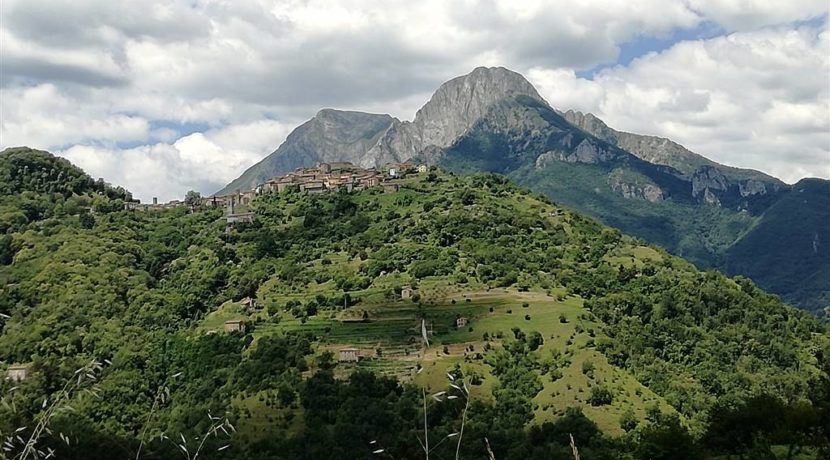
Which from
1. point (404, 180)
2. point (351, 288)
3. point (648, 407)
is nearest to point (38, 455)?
point (648, 407)

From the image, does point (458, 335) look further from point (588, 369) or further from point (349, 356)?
point (588, 369)

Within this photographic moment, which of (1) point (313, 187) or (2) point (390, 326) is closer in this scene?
(2) point (390, 326)

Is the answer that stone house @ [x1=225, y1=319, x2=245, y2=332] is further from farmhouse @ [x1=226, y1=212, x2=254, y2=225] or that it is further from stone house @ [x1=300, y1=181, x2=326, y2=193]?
stone house @ [x1=300, y1=181, x2=326, y2=193]

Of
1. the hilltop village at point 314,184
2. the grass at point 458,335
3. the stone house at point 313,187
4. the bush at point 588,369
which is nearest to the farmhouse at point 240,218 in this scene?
the hilltop village at point 314,184

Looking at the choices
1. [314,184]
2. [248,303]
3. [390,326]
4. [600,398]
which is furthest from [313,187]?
[600,398]

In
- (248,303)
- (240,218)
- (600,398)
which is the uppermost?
(240,218)

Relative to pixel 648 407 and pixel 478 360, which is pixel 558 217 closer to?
pixel 478 360

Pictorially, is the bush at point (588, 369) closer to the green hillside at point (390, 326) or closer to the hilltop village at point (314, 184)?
the green hillside at point (390, 326)
